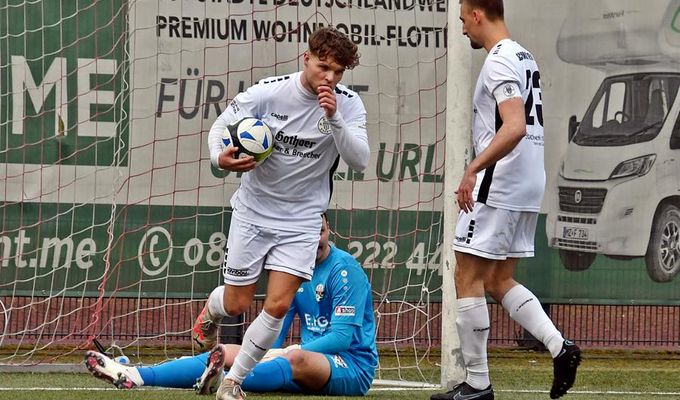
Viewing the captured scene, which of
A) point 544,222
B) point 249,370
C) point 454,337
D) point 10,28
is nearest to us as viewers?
point 249,370

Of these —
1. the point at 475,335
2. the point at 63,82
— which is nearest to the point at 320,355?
the point at 475,335

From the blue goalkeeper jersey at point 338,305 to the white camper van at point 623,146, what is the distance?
3.50 m

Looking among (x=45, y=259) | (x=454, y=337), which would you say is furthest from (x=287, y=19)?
(x=454, y=337)

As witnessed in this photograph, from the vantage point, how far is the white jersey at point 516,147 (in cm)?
614

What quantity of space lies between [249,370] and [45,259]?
12.3ft

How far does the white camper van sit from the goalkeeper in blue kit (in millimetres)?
3556

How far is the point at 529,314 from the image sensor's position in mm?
6309

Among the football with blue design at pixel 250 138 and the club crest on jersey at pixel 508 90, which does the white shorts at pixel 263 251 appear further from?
the club crest on jersey at pixel 508 90

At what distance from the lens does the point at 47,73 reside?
→ 31.0 feet

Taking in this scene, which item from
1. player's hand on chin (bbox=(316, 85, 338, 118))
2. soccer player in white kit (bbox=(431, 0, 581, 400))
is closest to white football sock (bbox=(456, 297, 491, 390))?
soccer player in white kit (bbox=(431, 0, 581, 400))

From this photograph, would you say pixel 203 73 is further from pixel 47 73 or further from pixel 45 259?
pixel 45 259

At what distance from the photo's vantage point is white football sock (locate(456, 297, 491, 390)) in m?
6.23

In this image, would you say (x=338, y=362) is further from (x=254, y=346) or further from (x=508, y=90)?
(x=508, y=90)

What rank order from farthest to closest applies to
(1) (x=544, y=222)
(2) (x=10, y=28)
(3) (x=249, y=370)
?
(1) (x=544, y=222)
(2) (x=10, y=28)
(3) (x=249, y=370)
